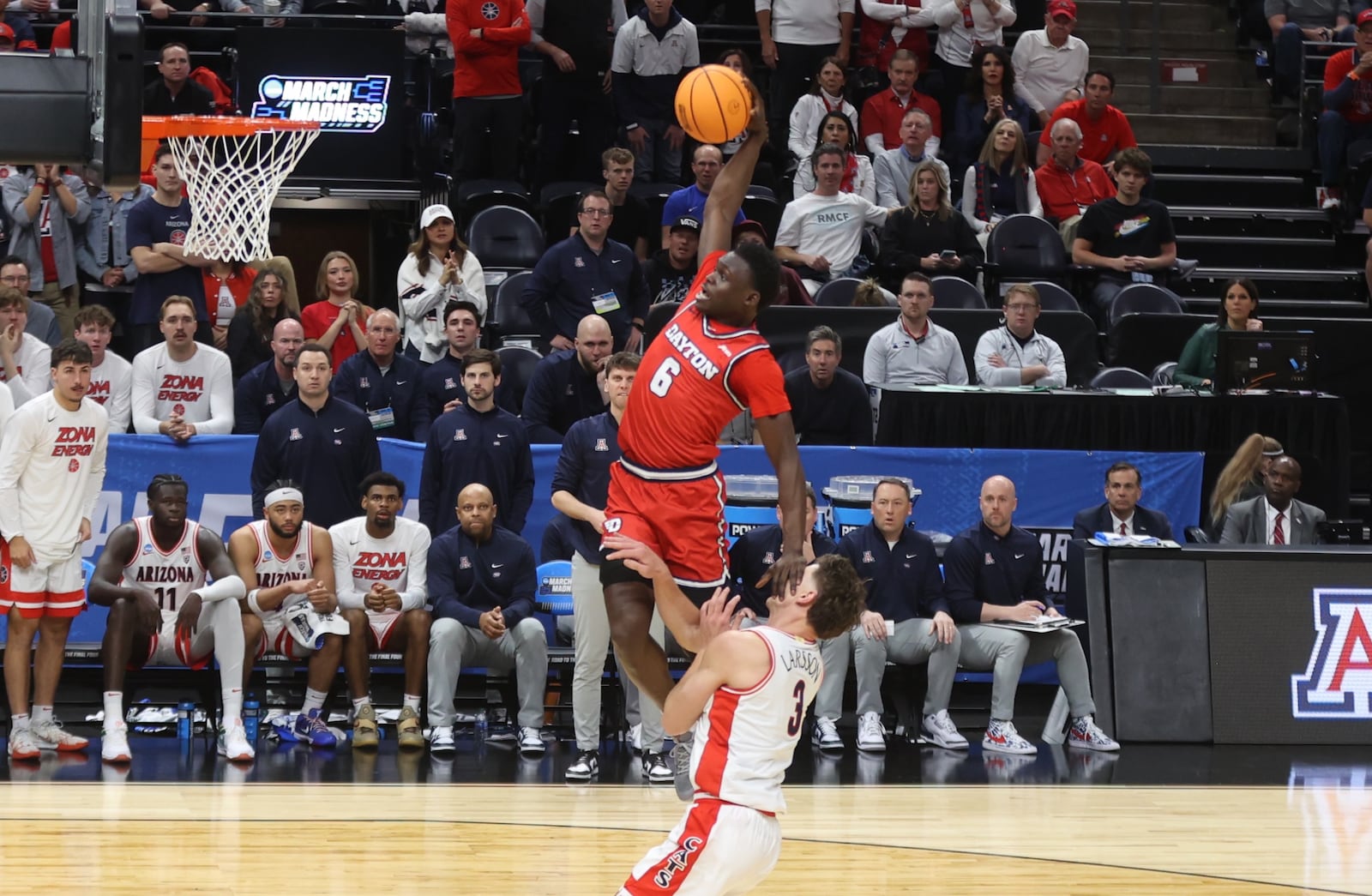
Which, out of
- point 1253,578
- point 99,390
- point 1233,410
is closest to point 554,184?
point 99,390

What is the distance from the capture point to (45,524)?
33.6 feet

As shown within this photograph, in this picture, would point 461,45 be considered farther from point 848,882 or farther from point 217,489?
point 848,882

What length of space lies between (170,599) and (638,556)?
180 inches

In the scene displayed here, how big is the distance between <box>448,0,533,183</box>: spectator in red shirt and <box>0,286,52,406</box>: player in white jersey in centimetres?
456

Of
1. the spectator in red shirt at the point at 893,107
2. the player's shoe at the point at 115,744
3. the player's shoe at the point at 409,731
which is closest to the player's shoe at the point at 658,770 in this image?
the player's shoe at the point at 409,731

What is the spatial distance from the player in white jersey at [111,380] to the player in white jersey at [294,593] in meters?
1.65

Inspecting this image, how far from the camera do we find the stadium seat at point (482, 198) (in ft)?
49.5

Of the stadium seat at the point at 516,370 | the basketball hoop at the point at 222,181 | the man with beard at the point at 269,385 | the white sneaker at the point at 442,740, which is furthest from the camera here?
the stadium seat at the point at 516,370

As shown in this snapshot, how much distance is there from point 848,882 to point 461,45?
919cm

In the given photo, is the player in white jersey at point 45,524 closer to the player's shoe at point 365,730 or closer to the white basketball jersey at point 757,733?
the player's shoe at point 365,730

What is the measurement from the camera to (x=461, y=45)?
49.4 ft

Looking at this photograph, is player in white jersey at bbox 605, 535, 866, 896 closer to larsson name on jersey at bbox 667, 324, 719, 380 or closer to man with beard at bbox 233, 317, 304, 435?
larsson name on jersey at bbox 667, 324, 719, 380

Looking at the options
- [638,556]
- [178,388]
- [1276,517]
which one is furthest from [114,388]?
[1276,517]

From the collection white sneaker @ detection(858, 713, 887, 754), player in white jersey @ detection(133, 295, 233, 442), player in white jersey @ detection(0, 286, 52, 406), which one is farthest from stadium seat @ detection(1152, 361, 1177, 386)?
player in white jersey @ detection(0, 286, 52, 406)
